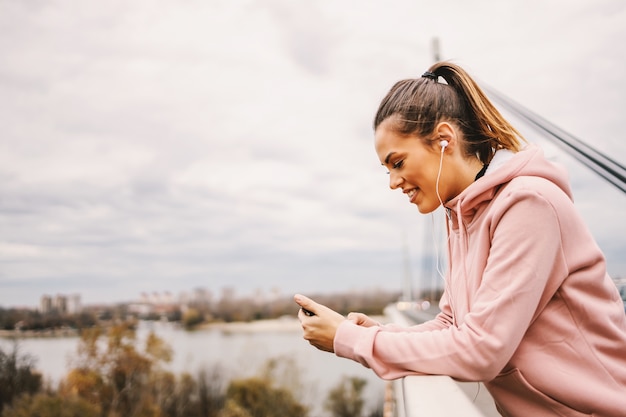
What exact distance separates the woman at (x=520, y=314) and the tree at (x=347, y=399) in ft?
150

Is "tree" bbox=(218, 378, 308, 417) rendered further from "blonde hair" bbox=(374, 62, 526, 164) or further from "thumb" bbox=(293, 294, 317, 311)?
"blonde hair" bbox=(374, 62, 526, 164)

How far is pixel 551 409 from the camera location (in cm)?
94

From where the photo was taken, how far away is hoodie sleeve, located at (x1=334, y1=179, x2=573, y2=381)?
888mm

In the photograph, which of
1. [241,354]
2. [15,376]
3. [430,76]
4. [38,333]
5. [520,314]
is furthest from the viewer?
[241,354]

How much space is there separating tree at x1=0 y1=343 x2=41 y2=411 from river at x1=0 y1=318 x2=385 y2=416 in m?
0.56

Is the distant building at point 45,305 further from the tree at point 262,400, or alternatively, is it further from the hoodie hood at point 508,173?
the hoodie hood at point 508,173

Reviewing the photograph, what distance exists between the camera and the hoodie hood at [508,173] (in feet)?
3.21

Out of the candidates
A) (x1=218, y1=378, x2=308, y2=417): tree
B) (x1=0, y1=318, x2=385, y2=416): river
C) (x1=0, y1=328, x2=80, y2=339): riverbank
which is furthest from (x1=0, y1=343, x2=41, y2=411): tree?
(x1=218, y1=378, x2=308, y2=417): tree

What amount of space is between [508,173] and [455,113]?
215 millimetres

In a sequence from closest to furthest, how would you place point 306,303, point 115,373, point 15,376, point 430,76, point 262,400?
point 306,303 → point 430,76 → point 15,376 → point 262,400 → point 115,373

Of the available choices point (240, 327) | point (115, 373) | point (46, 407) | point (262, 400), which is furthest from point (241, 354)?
point (46, 407)

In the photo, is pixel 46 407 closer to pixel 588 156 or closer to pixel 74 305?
pixel 74 305

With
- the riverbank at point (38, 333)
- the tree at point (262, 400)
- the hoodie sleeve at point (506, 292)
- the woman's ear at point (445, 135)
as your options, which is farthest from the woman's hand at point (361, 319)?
the riverbank at point (38, 333)

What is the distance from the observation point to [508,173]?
3.26ft
